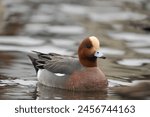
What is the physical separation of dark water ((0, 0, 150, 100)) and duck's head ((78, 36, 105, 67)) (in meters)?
0.42

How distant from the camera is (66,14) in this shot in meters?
16.5

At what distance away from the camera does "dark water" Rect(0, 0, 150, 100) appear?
934 centimetres

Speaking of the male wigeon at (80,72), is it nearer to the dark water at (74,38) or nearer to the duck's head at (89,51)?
the duck's head at (89,51)

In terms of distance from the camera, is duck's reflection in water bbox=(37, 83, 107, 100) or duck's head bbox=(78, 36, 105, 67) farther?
duck's head bbox=(78, 36, 105, 67)

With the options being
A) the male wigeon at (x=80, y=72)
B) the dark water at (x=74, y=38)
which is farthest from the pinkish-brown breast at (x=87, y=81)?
the dark water at (x=74, y=38)

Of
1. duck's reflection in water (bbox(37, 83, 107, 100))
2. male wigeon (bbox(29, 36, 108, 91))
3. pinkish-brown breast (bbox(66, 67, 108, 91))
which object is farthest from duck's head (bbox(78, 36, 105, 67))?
duck's reflection in water (bbox(37, 83, 107, 100))

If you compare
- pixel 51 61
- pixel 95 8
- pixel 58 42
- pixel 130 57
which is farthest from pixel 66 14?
pixel 51 61

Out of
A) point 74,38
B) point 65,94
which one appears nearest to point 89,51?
point 65,94

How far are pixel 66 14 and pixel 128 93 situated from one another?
24.3 ft

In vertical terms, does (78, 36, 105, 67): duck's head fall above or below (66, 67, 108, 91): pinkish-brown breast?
above

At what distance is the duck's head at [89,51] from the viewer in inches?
364

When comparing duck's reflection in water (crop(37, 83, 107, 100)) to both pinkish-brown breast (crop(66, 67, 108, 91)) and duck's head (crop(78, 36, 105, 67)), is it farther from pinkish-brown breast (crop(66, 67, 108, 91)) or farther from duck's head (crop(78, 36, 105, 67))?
duck's head (crop(78, 36, 105, 67))

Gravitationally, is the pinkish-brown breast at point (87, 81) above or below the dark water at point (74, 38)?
below

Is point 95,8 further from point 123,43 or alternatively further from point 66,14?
point 123,43
